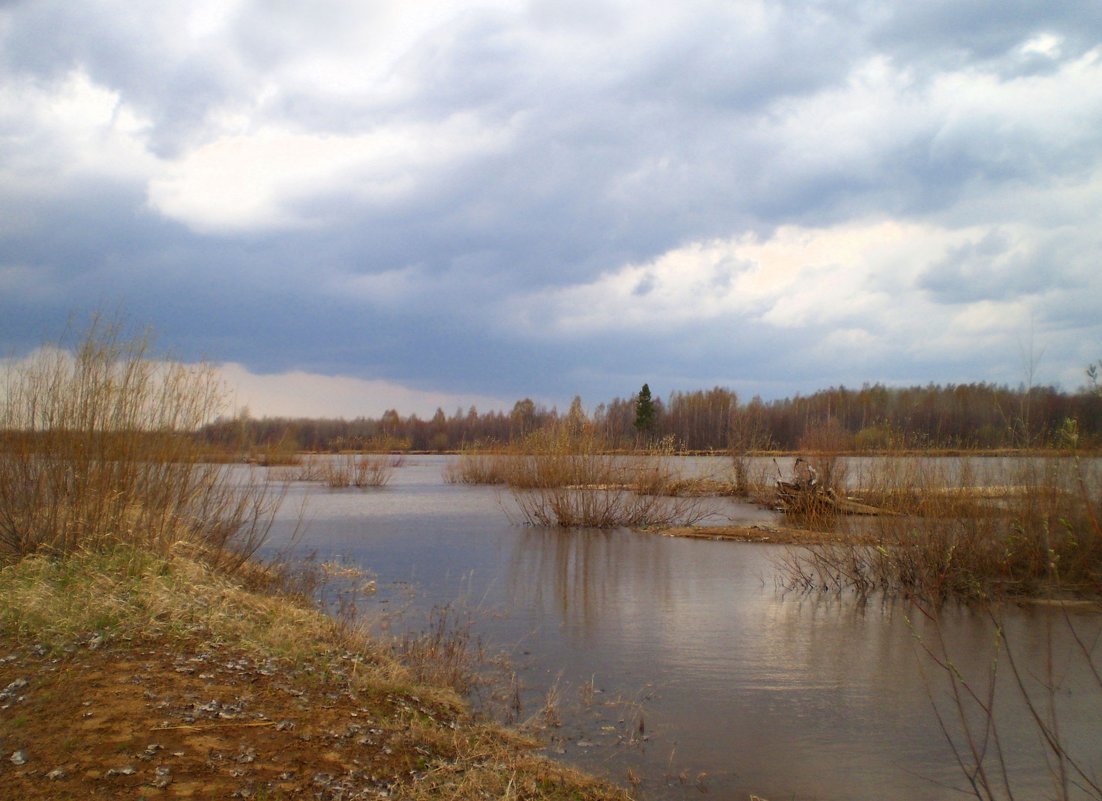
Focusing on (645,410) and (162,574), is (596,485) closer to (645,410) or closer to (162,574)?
(162,574)

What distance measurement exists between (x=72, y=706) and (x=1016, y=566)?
11.6 metres

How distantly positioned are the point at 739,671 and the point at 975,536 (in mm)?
5302

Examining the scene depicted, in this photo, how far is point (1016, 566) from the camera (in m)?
11.2

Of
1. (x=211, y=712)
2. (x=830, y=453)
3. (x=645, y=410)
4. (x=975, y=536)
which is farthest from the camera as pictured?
(x=645, y=410)

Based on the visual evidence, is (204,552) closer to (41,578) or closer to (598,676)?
(41,578)

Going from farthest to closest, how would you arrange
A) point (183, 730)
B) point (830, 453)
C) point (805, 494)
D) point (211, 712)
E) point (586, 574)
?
point (830, 453)
point (805, 494)
point (586, 574)
point (211, 712)
point (183, 730)

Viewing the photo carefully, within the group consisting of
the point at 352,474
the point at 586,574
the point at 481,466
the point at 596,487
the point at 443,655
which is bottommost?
the point at 586,574

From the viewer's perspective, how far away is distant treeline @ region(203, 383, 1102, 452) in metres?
11.6

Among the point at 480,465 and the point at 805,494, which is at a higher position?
the point at 805,494

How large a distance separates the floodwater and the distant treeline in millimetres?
2641

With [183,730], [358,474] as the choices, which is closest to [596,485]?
[183,730]

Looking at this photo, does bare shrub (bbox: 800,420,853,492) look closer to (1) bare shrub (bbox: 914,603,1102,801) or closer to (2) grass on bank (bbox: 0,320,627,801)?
(1) bare shrub (bbox: 914,603,1102,801)

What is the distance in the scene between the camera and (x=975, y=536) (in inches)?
433

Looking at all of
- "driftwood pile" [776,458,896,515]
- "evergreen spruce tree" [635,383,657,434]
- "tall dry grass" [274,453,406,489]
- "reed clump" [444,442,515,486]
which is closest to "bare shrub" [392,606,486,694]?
"driftwood pile" [776,458,896,515]
